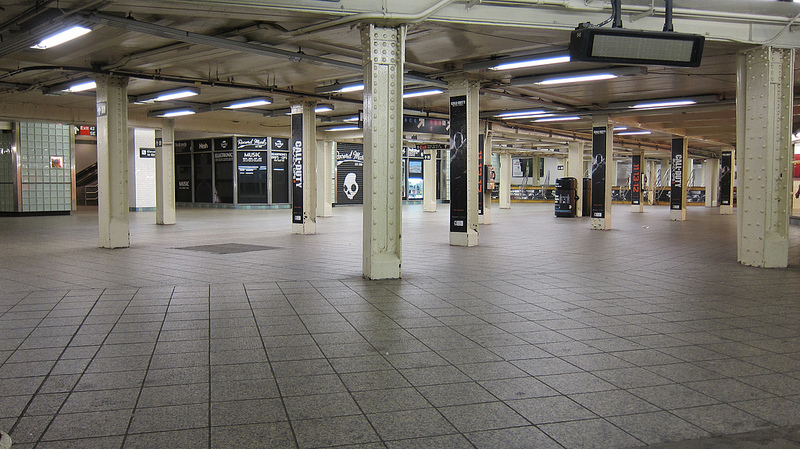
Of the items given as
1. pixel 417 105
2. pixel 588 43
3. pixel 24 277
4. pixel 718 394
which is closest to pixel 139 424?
pixel 718 394

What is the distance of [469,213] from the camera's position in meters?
11.6

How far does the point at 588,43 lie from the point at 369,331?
3648mm

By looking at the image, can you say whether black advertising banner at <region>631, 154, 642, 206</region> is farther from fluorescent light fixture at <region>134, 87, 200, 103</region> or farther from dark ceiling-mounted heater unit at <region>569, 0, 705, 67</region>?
dark ceiling-mounted heater unit at <region>569, 0, 705, 67</region>

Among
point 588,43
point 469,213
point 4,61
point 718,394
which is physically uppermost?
point 4,61

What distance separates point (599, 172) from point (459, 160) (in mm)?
7710

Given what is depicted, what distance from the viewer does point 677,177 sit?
73.5 ft

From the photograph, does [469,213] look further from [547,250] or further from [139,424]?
[139,424]

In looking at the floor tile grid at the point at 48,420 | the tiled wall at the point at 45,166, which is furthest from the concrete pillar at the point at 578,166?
the floor tile grid at the point at 48,420

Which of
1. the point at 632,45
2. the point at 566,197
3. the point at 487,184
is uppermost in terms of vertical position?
the point at 632,45

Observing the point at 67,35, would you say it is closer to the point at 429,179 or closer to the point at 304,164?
the point at 304,164

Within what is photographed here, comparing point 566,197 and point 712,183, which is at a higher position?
point 712,183

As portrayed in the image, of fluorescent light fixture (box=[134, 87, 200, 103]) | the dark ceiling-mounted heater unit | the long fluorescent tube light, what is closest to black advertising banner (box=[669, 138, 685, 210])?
the long fluorescent tube light

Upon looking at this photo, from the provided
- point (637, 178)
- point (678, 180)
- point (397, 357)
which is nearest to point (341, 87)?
point (397, 357)

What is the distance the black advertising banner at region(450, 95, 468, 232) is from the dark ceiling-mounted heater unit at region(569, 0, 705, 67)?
5265 mm
